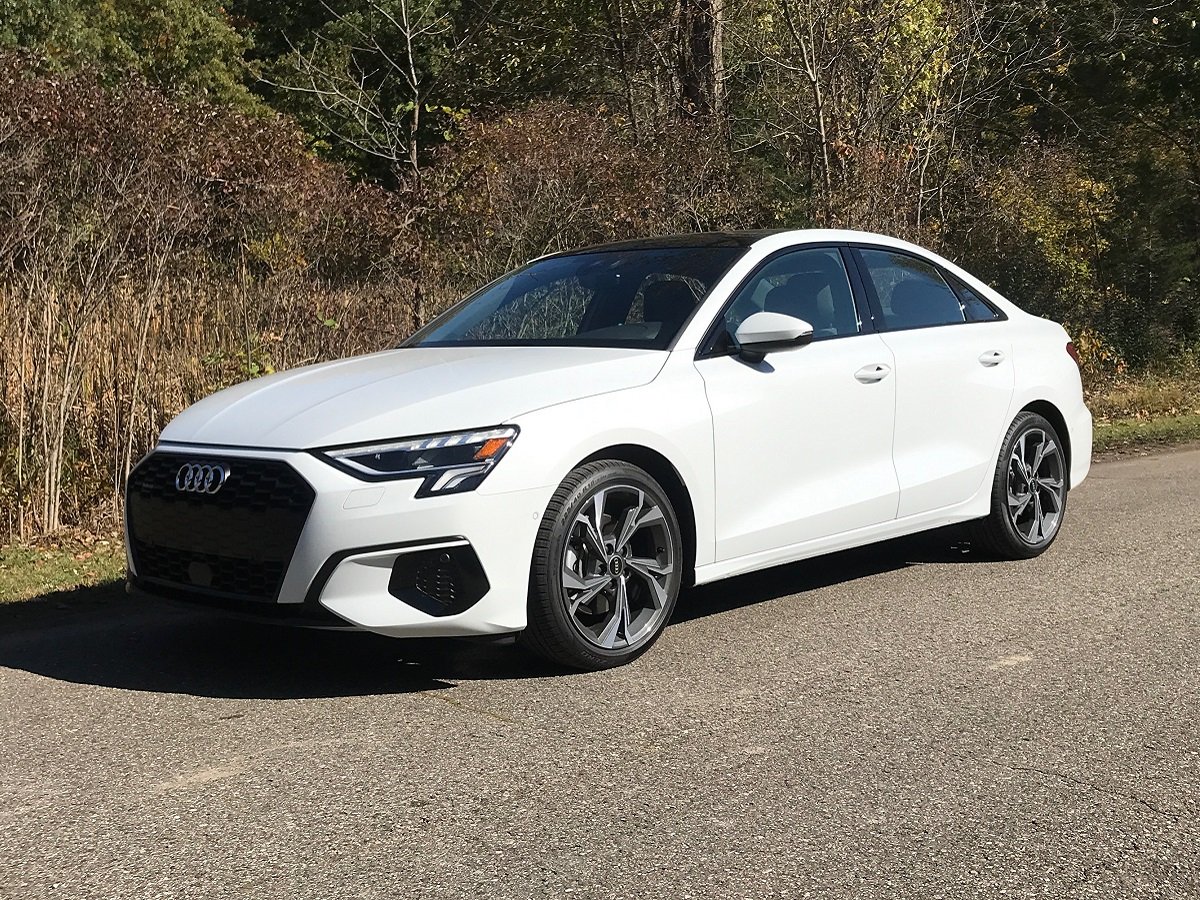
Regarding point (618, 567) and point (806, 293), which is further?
point (806, 293)

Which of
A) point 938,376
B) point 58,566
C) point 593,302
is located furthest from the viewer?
point 58,566

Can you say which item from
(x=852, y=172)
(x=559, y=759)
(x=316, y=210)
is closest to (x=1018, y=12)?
(x=852, y=172)

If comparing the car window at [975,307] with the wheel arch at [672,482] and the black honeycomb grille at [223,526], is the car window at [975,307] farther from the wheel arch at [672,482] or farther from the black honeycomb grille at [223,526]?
the black honeycomb grille at [223,526]

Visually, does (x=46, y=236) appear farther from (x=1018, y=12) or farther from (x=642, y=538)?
(x=1018, y=12)

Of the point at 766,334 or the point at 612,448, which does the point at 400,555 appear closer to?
the point at 612,448

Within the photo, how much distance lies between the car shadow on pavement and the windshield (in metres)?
1.30

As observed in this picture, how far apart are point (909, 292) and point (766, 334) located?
1.51m

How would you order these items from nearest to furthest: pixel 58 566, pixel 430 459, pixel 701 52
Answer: pixel 430 459 < pixel 58 566 < pixel 701 52

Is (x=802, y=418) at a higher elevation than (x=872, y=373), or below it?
below

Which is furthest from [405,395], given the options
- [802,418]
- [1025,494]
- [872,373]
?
[1025,494]

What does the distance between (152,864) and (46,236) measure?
21.5 ft

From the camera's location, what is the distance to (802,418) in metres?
6.16

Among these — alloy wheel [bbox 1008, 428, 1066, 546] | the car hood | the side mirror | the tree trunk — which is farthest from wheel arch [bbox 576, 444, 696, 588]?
the tree trunk

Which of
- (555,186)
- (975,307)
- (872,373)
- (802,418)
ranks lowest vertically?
(802,418)
